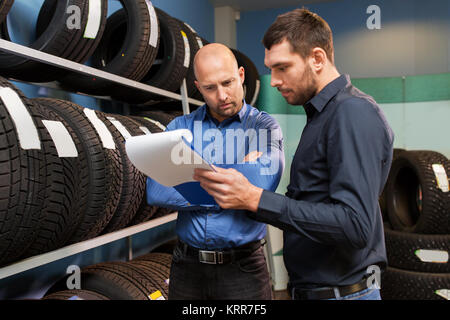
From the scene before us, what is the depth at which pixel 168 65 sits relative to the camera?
8.59 feet

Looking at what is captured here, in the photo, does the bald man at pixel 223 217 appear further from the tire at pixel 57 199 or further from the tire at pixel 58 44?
the tire at pixel 58 44

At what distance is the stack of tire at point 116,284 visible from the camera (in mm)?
1901

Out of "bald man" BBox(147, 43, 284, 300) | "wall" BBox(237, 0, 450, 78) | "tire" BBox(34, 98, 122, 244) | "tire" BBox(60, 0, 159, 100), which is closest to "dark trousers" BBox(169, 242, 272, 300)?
"bald man" BBox(147, 43, 284, 300)

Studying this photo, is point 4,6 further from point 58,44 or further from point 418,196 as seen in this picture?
point 418,196

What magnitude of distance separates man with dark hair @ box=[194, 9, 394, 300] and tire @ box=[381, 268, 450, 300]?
2053 millimetres

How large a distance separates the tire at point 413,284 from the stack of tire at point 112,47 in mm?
2264

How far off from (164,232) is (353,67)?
3.36 metres

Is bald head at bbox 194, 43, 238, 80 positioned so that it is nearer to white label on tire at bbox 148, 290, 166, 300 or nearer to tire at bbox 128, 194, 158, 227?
tire at bbox 128, 194, 158, 227

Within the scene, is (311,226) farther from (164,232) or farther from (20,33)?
(164,232)

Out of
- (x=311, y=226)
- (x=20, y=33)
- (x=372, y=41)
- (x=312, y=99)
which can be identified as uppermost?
(x=372, y=41)

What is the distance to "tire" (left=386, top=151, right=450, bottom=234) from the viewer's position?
9.22 feet

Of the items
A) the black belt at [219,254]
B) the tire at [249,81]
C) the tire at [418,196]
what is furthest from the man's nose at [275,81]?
the tire at [249,81]

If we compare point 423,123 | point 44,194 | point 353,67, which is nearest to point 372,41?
point 353,67
